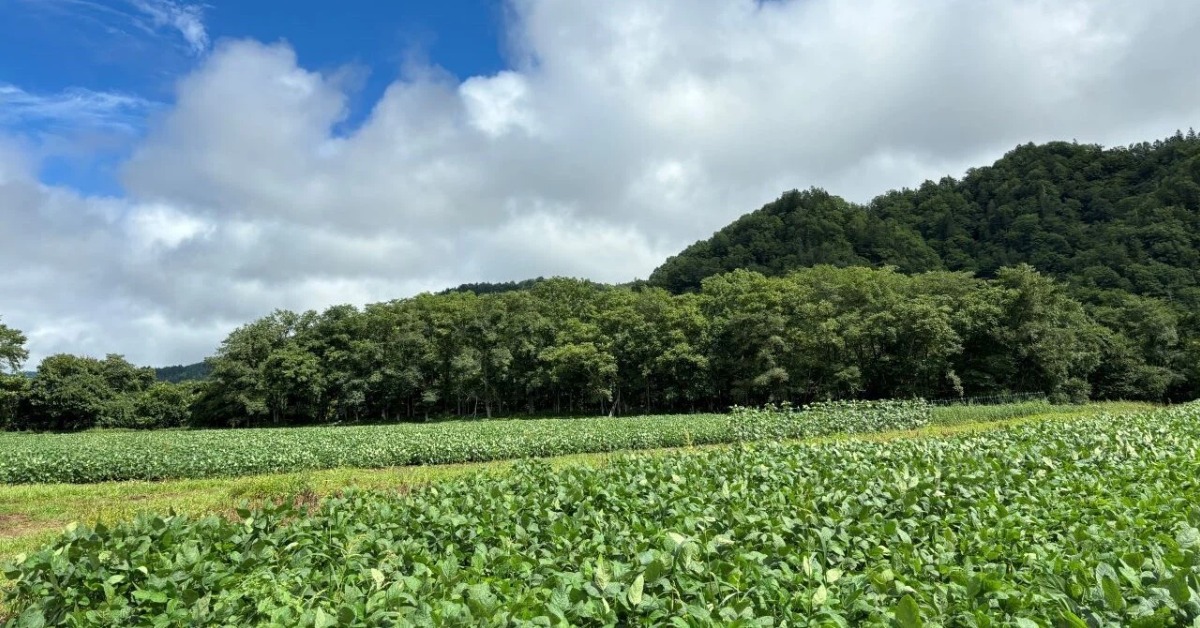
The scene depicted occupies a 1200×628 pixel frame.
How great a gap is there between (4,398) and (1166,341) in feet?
350

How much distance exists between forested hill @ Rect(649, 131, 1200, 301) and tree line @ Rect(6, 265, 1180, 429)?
20.5 m

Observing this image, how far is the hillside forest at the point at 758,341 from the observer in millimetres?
48531

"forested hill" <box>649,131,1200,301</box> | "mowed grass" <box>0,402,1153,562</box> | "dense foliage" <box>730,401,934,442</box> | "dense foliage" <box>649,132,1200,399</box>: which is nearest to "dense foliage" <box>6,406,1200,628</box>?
"mowed grass" <box>0,402,1153,562</box>

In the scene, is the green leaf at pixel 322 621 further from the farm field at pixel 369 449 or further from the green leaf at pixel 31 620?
the farm field at pixel 369 449

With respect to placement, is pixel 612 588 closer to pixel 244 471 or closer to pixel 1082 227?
pixel 244 471

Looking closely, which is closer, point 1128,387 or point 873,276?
point 1128,387

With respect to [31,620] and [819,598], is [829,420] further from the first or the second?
[31,620]

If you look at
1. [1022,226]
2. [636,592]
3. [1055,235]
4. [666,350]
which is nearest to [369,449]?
[636,592]

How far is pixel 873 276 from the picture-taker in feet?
191

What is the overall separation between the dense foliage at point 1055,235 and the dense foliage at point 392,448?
1648 inches

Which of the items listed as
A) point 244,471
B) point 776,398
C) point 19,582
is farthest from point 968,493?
point 776,398

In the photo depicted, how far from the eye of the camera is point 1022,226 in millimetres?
88812

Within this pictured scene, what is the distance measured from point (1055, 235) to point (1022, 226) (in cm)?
452

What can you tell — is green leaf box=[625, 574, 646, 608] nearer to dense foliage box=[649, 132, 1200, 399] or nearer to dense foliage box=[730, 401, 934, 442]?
dense foliage box=[730, 401, 934, 442]
